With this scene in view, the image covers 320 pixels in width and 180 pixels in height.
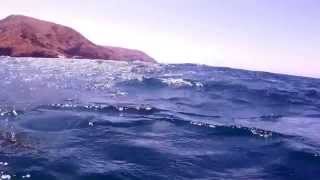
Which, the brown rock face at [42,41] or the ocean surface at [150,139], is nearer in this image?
the ocean surface at [150,139]

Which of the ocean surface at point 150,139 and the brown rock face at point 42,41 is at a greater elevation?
the brown rock face at point 42,41

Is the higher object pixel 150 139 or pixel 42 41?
pixel 42 41

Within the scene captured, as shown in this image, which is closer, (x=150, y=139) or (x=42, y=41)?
(x=150, y=139)

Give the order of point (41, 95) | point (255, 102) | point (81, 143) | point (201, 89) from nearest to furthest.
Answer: point (81, 143) < point (41, 95) < point (255, 102) < point (201, 89)

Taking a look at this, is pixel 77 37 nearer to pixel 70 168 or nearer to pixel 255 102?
pixel 255 102

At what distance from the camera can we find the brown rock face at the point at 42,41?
9288cm

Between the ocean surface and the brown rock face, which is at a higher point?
the brown rock face

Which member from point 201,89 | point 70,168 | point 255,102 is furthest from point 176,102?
point 70,168

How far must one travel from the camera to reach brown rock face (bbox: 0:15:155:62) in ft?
305

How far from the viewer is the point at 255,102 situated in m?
21.4

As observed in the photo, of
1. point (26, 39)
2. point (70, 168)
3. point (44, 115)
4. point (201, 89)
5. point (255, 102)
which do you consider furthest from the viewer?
point (26, 39)

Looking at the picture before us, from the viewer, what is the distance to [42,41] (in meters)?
106

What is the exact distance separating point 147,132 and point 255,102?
1101cm

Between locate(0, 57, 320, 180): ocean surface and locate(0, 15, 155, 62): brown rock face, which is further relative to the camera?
locate(0, 15, 155, 62): brown rock face
